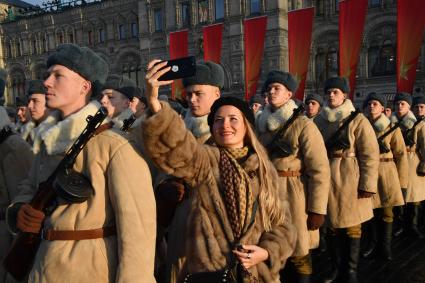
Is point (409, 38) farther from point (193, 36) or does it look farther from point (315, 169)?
point (193, 36)

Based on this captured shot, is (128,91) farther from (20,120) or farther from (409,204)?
(409,204)

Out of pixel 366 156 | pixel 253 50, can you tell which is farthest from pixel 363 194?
pixel 253 50

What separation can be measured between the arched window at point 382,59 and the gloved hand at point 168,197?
21.1 m

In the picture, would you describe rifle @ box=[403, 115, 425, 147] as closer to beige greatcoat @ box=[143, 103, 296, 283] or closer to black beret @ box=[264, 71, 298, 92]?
black beret @ box=[264, 71, 298, 92]

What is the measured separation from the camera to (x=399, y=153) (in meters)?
6.59

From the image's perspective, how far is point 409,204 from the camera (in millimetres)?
7316

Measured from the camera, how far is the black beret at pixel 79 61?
7.48 feet

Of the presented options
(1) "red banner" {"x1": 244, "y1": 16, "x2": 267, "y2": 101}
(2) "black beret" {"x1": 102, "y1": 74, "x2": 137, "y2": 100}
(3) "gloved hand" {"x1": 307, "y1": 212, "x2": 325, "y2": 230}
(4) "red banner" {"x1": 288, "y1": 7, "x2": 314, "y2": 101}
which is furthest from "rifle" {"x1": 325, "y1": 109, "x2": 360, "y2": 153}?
(1) "red banner" {"x1": 244, "y1": 16, "x2": 267, "y2": 101}

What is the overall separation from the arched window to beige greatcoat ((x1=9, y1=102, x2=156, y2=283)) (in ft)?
71.3

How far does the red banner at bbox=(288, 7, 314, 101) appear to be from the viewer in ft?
44.7

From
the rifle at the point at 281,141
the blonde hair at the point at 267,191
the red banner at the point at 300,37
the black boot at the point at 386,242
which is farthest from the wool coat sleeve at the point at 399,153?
the red banner at the point at 300,37

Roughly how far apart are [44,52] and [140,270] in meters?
33.9

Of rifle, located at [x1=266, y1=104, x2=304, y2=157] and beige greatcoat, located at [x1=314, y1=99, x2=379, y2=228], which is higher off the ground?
rifle, located at [x1=266, y1=104, x2=304, y2=157]

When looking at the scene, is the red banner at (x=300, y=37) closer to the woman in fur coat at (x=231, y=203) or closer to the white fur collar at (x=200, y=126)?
the white fur collar at (x=200, y=126)
